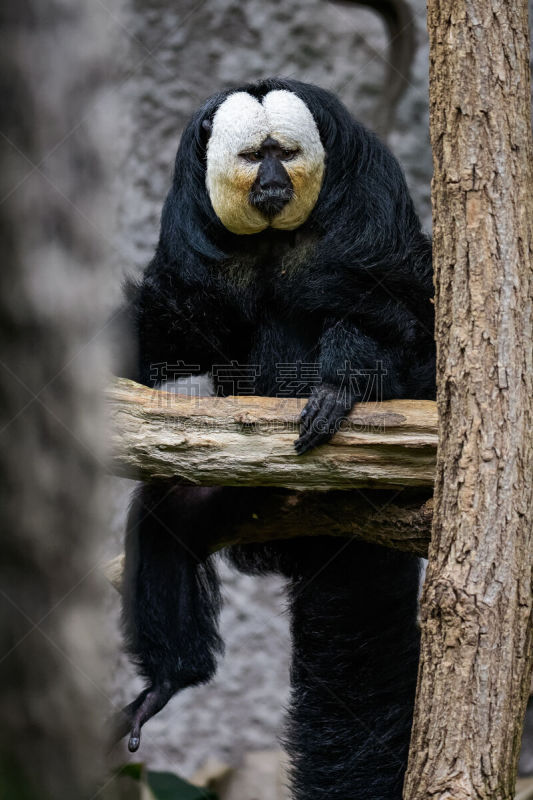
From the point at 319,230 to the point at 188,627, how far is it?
58.8 inches

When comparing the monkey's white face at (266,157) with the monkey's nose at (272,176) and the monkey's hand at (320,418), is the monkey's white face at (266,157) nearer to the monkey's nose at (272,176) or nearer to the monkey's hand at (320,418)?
the monkey's nose at (272,176)

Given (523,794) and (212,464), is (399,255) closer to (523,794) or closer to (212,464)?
(212,464)

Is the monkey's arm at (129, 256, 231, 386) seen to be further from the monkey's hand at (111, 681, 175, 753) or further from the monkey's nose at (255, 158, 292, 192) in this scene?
the monkey's hand at (111, 681, 175, 753)

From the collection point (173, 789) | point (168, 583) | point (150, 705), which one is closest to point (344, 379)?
point (168, 583)

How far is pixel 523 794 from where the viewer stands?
4.27m

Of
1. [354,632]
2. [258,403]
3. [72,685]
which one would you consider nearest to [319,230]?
[258,403]

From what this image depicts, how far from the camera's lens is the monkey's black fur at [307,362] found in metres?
3.09

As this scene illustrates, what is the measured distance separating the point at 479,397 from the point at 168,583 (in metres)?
1.60

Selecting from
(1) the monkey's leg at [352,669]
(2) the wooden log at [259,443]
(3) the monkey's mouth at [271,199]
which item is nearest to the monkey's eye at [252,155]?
(3) the monkey's mouth at [271,199]

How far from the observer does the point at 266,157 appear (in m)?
3.08

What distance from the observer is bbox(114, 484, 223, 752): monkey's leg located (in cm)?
332

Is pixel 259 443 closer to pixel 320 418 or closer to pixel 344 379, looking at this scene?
pixel 320 418

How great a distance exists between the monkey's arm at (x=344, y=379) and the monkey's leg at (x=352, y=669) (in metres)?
0.75

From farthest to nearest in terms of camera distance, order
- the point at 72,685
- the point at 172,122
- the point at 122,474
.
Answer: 1. the point at 172,122
2. the point at 72,685
3. the point at 122,474
